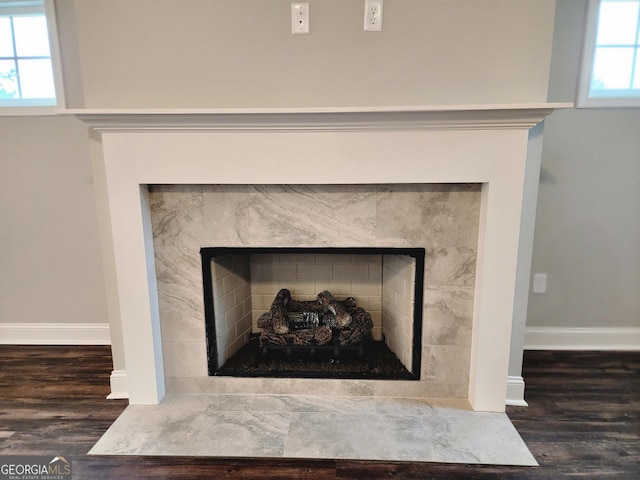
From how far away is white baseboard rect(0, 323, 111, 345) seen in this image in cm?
234

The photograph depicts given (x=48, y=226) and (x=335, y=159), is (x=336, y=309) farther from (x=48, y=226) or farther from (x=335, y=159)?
(x=48, y=226)

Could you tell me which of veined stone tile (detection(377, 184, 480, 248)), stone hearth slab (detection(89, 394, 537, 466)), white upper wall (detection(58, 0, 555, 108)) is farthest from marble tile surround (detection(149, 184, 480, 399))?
white upper wall (detection(58, 0, 555, 108))

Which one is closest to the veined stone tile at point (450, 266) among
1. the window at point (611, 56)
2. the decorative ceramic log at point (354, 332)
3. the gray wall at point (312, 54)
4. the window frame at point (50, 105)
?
the decorative ceramic log at point (354, 332)

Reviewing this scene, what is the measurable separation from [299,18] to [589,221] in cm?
197

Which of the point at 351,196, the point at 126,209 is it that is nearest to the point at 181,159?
the point at 126,209

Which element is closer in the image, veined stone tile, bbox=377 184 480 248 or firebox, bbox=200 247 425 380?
veined stone tile, bbox=377 184 480 248

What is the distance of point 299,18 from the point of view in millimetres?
1450

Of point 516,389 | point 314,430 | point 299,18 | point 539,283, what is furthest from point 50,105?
point 539,283

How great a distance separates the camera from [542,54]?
56.9 inches

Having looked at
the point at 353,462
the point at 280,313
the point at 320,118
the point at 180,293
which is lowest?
the point at 353,462

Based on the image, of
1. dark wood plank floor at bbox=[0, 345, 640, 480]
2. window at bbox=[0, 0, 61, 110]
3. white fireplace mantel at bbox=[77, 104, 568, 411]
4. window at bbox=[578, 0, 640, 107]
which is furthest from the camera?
window at bbox=[0, 0, 61, 110]

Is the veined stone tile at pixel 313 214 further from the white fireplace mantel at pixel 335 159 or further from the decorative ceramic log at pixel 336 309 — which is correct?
the decorative ceramic log at pixel 336 309

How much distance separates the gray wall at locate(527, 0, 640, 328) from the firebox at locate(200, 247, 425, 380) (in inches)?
38.5

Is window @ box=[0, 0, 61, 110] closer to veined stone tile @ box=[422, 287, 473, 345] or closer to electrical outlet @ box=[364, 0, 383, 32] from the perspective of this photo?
electrical outlet @ box=[364, 0, 383, 32]
